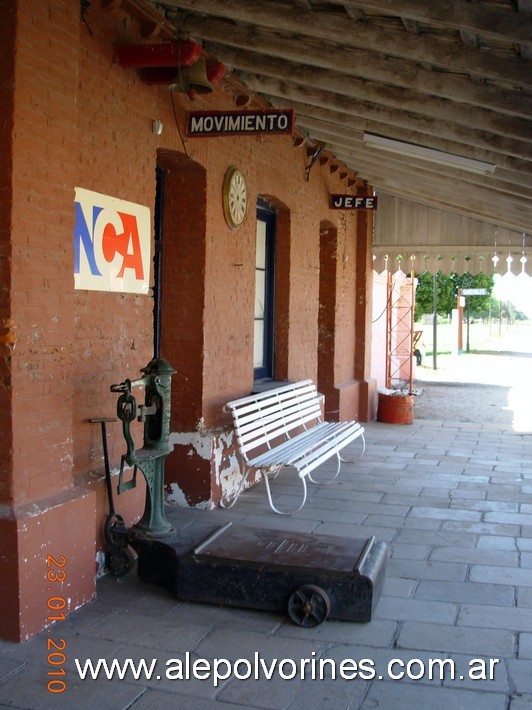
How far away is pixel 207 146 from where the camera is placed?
641 cm

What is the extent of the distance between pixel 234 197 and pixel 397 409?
20.1ft

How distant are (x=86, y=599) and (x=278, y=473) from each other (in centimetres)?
386

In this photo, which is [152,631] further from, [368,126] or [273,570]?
[368,126]

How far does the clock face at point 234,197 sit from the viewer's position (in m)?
6.77

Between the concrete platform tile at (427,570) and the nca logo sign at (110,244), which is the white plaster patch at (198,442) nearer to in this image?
the nca logo sign at (110,244)

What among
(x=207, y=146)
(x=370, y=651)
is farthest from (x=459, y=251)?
(x=370, y=651)

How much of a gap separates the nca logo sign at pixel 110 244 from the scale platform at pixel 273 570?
1698mm

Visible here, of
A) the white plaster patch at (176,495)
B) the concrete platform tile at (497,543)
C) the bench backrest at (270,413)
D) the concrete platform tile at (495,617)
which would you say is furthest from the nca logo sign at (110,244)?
the concrete platform tile at (497,543)

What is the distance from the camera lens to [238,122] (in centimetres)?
568

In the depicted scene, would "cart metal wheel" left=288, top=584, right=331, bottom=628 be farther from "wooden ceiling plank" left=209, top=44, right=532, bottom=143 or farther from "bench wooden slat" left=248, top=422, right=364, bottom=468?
"wooden ceiling plank" left=209, top=44, right=532, bottom=143

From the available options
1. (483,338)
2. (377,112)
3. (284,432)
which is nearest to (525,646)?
(284,432)

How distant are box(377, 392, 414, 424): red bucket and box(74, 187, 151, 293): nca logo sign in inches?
288

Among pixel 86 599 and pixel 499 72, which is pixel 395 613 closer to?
pixel 86 599
